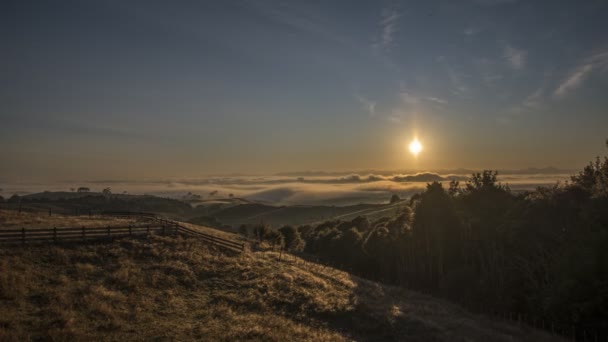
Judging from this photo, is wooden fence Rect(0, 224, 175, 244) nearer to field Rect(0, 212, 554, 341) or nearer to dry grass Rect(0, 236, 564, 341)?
field Rect(0, 212, 554, 341)

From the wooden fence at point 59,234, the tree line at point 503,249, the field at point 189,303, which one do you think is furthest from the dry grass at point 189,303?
the tree line at point 503,249

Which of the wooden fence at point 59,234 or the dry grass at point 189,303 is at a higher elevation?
the wooden fence at point 59,234

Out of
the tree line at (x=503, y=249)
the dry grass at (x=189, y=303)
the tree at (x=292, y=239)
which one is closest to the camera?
the dry grass at (x=189, y=303)

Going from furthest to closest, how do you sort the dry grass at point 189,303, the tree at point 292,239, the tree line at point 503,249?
the tree at point 292,239 < the tree line at point 503,249 < the dry grass at point 189,303

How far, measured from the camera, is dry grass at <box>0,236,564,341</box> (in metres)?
23.6

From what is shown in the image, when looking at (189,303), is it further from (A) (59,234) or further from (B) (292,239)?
(B) (292,239)

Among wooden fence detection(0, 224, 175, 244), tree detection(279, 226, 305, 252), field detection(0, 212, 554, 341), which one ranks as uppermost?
wooden fence detection(0, 224, 175, 244)

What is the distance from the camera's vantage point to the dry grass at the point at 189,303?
23.6 m

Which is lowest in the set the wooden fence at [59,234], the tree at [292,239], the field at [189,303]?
the tree at [292,239]

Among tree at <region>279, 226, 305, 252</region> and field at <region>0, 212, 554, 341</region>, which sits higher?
field at <region>0, 212, 554, 341</region>

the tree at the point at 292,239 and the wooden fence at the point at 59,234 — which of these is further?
the tree at the point at 292,239

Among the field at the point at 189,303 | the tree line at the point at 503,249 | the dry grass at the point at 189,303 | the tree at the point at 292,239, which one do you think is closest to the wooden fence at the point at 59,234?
the field at the point at 189,303

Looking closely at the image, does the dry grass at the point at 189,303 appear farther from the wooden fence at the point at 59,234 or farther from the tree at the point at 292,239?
the tree at the point at 292,239

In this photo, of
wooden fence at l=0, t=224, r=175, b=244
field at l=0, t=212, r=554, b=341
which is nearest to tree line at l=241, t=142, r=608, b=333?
field at l=0, t=212, r=554, b=341
